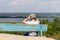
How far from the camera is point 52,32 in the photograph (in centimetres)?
1056

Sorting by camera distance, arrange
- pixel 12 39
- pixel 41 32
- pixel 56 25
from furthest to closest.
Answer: pixel 56 25, pixel 41 32, pixel 12 39

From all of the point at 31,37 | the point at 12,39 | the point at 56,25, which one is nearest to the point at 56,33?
the point at 56,25

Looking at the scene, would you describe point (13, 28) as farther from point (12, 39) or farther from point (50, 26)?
point (50, 26)

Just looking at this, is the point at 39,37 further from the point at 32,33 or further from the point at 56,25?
the point at 56,25

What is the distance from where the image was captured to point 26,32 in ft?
31.3

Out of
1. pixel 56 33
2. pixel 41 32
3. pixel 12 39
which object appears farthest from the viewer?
pixel 56 33

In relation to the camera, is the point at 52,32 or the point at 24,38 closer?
the point at 24,38

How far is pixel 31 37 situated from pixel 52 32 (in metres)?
1.70

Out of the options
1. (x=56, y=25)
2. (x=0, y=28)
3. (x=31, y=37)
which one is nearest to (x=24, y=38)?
(x=31, y=37)

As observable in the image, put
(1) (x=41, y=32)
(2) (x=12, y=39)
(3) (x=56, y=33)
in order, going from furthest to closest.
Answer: (3) (x=56, y=33)
(1) (x=41, y=32)
(2) (x=12, y=39)

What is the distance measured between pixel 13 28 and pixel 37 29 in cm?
83

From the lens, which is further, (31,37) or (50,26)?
(50,26)

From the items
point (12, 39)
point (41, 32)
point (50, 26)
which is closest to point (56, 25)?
point (50, 26)

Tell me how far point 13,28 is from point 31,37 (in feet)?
2.44
